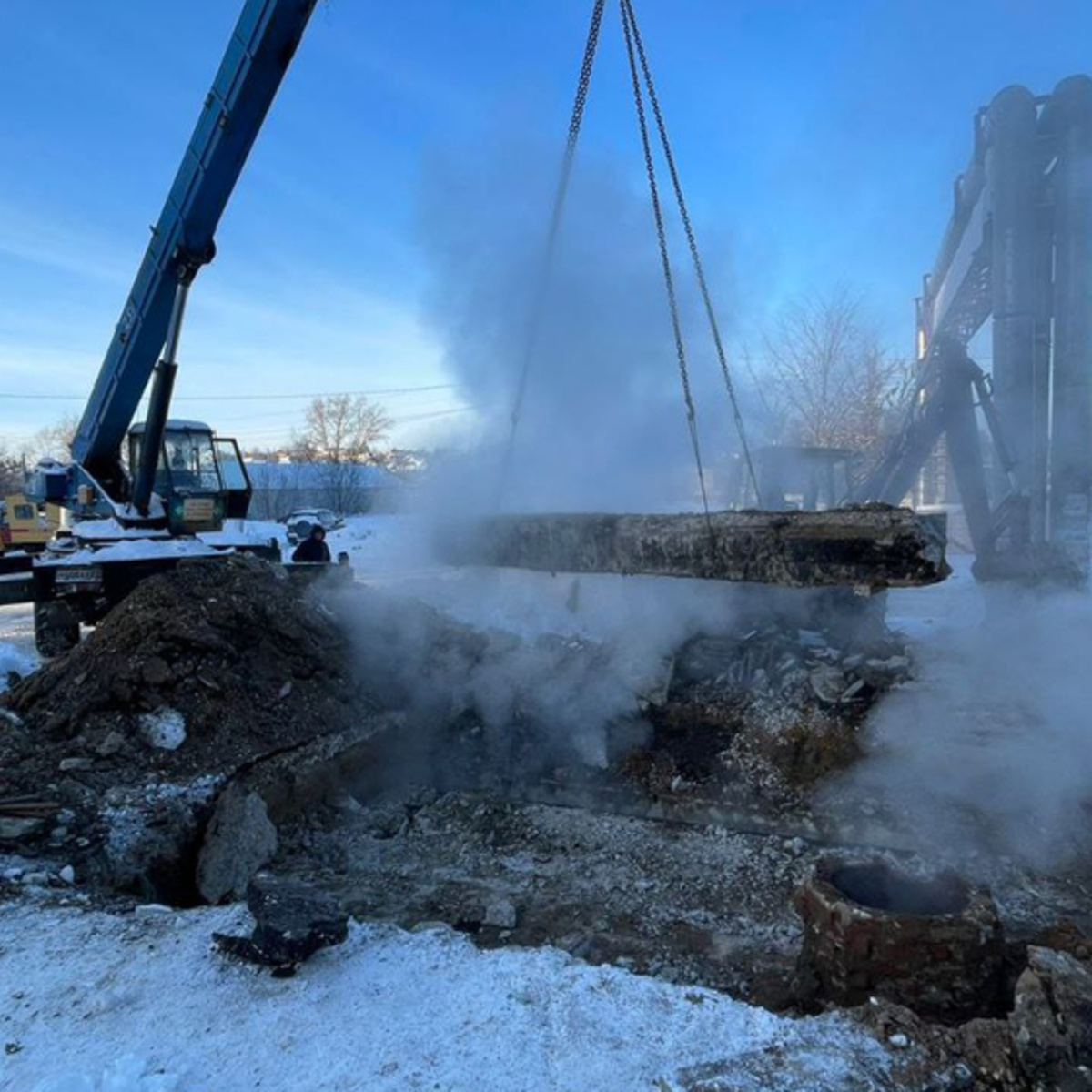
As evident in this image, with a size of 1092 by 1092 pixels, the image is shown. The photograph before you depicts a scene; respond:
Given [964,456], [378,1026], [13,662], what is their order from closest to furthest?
[378,1026] → [13,662] → [964,456]

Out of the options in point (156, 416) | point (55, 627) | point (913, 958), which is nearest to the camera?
point (913, 958)

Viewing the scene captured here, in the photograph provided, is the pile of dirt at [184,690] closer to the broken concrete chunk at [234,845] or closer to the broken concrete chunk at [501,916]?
the broken concrete chunk at [234,845]

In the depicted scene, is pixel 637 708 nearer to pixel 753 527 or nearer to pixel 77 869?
pixel 753 527

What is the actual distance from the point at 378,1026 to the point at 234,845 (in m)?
2.21

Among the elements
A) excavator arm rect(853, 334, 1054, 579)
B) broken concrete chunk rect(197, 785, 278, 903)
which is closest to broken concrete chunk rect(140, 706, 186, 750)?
broken concrete chunk rect(197, 785, 278, 903)

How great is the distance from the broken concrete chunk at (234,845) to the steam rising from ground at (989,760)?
3.63 metres

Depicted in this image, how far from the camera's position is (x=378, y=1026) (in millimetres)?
2291

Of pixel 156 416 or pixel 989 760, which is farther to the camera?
pixel 156 416

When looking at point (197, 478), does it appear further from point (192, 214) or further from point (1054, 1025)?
point (1054, 1025)

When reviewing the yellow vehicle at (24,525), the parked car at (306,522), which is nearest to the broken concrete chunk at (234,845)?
the parked car at (306,522)

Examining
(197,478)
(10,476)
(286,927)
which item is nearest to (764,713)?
(286,927)

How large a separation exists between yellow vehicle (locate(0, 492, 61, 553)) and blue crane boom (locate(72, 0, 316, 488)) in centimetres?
1368

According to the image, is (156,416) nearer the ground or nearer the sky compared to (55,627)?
nearer the sky

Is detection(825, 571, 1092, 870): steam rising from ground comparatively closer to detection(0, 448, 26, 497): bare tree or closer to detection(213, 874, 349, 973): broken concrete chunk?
detection(213, 874, 349, 973): broken concrete chunk
